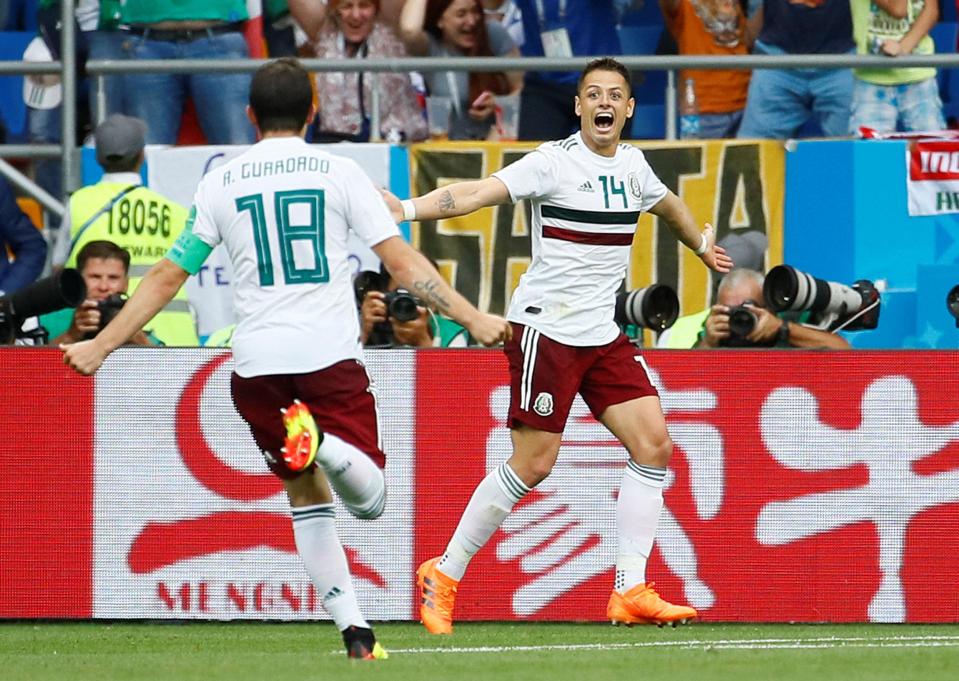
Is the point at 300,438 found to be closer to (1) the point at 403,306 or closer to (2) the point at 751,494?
(1) the point at 403,306

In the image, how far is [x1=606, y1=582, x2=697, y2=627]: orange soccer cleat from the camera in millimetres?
8102

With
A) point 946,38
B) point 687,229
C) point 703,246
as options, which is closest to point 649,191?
point 687,229

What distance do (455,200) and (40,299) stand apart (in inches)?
102

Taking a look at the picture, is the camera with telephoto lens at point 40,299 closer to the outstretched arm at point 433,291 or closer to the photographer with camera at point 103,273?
the photographer with camera at point 103,273

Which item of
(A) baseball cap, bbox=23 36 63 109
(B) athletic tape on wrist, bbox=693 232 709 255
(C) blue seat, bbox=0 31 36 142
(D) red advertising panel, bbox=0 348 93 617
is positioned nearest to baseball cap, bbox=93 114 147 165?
(D) red advertising panel, bbox=0 348 93 617

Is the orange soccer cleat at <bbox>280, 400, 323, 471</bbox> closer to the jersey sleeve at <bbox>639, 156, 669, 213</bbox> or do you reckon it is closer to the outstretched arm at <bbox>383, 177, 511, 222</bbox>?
the outstretched arm at <bbox>383, 177, 511, 222</bbox>

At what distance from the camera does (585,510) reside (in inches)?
370

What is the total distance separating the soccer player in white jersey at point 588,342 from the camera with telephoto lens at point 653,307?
0.98 meters

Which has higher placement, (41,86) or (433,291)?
(41,86)

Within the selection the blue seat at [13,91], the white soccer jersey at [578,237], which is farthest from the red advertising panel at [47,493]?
the blue seat at [13,91]

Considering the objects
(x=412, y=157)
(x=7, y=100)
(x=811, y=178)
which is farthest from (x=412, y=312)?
(x=7, y=100)

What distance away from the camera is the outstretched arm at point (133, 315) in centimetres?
669

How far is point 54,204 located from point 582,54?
131 inches

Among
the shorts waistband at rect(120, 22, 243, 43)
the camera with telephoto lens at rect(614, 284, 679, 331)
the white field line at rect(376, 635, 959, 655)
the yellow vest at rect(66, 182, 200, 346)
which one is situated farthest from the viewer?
the shorts waistband at rect(120, 22, 243, 43)
